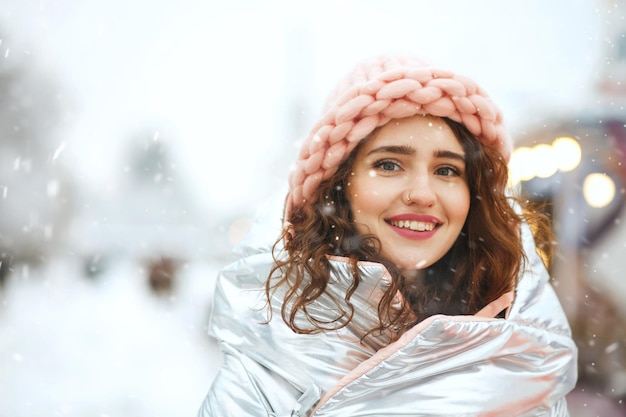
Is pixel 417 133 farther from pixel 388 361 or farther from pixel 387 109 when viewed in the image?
pixel 388 361

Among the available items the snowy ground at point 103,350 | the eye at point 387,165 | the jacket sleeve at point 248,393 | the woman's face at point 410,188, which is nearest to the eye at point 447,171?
the woman's face at point 410,188

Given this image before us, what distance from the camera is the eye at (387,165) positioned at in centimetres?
137

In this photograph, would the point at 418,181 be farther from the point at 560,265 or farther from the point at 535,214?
the point at 560,265

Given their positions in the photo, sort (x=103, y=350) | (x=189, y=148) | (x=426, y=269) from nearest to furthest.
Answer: (x=426, y=269) → (x=103, y=350) → (x=189, y=148)

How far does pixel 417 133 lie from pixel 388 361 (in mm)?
496

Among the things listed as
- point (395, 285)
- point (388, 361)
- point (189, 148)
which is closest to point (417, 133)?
point (395, 285)

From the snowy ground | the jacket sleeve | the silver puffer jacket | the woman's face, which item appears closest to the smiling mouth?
the woman's face

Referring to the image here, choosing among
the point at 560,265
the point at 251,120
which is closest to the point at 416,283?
the point at 560,265

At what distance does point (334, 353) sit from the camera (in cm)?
138

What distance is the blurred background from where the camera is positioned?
3.92 meters

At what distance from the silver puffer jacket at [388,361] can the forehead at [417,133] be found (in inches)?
11.1

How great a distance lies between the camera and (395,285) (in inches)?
52.3

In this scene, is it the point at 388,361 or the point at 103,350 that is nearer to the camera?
the point at 388,361

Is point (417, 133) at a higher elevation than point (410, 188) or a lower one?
higher
